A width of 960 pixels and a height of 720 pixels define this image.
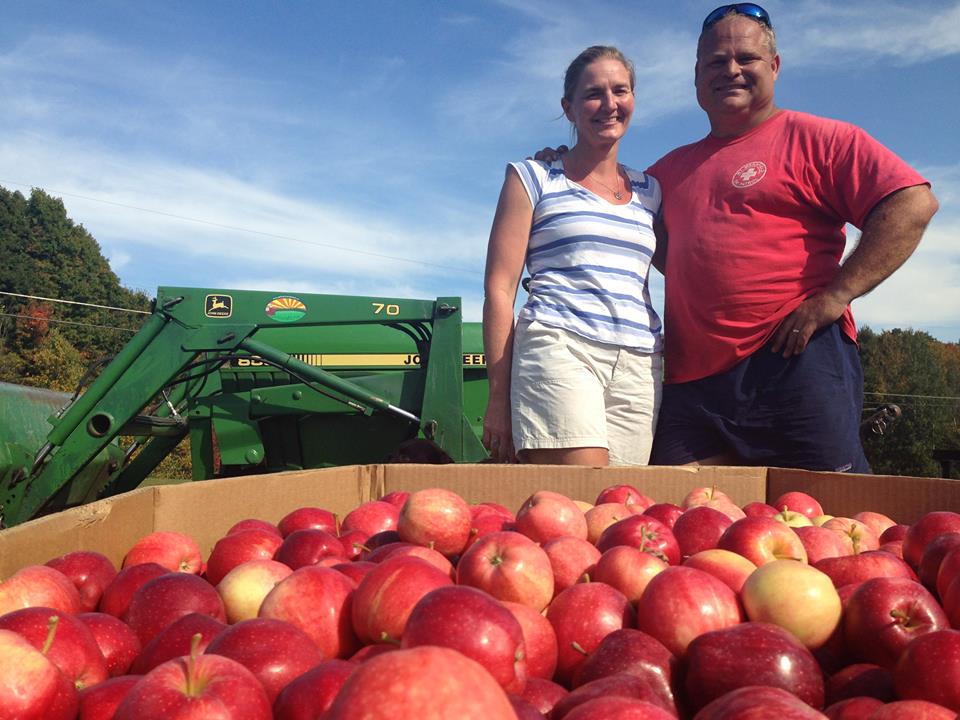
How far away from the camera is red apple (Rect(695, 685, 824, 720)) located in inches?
42.0

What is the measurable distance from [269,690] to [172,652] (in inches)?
11.8

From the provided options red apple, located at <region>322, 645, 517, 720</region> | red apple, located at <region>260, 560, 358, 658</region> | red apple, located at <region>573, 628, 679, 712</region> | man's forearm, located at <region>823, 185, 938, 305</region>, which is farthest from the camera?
man's forearm, located at <region>823, 185, 938, 305</region>

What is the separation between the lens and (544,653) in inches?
63.0

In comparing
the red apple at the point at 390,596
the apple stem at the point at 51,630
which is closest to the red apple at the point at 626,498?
the red apple at the point at 390,596

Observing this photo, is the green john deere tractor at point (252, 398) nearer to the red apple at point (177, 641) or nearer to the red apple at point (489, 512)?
the red apple at point (489, 512)

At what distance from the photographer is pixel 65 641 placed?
1.52m

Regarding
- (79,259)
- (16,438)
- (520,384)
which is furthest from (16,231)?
(520,384)

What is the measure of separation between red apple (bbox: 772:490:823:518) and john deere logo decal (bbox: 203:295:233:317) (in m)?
5.05

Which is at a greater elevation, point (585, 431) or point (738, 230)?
point (738, 230)

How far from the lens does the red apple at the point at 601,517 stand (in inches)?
99.3

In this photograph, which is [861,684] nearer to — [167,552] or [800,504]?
[800,504]

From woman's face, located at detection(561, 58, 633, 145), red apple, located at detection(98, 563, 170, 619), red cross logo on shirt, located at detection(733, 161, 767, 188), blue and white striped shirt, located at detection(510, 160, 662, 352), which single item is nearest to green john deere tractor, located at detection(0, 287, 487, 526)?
blue and white striped shirt, located at detection(510, 160, 662, 352)

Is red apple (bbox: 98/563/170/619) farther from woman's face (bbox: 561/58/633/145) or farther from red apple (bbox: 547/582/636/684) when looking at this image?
woman's face (bbox: 561/58/633/145)

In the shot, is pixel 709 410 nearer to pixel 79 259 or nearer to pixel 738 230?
pixel 738 230
